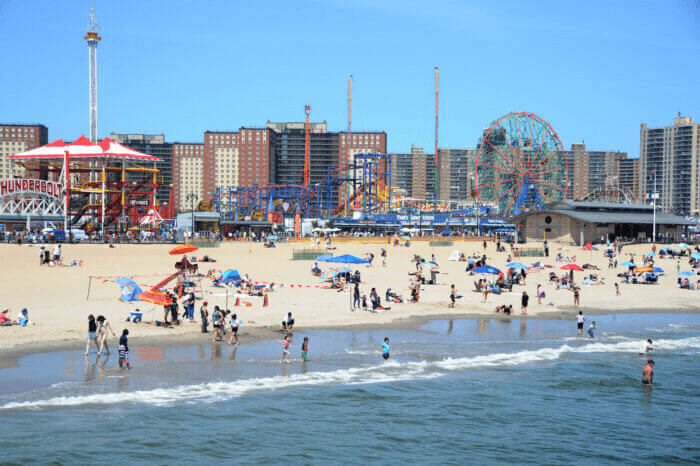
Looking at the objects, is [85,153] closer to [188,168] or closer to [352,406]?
[352,406]

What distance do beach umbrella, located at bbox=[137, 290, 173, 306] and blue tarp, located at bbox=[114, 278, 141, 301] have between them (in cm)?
57

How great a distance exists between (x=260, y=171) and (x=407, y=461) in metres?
155

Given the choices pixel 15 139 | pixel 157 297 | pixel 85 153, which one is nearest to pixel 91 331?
pixel 157 297

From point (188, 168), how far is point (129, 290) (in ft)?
525

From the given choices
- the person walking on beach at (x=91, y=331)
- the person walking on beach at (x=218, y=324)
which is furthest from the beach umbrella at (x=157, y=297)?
the person walking on beach at (x=91, y=331)

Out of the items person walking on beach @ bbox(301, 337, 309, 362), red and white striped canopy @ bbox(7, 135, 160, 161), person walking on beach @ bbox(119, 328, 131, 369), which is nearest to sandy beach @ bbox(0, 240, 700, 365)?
person walking on beach @ bbox(119, 328, 131, 369)

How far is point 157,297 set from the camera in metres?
24.5

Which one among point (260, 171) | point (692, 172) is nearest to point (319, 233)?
point (260, 171)

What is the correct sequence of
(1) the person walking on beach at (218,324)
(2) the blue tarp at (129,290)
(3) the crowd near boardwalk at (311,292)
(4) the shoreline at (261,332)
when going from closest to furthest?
(4) the shoreline at (261,332) < (1) the person walking on beach at (218,324) < (3) the crowd near boardwalk at (311,292) < (2) the blue tarp at (129,290)

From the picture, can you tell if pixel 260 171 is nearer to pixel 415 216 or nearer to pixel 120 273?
pixel 415 216

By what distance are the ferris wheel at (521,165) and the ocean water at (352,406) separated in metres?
59.2

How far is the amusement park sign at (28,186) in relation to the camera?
225 feet

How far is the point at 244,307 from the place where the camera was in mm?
26953

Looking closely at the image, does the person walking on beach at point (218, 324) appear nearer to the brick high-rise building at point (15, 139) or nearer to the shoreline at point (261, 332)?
the shoreline at point (261, 332)
